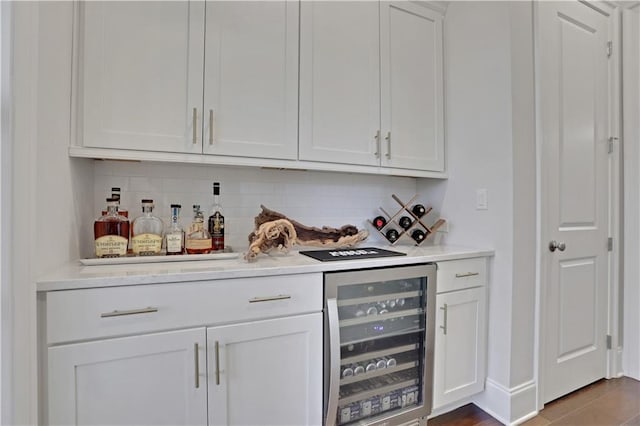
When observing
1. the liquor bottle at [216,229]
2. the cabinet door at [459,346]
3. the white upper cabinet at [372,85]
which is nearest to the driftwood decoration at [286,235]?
the liquor bottle at [216,229]

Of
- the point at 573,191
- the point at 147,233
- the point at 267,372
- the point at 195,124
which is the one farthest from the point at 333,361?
the point at 573,191

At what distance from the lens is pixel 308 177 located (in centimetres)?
209

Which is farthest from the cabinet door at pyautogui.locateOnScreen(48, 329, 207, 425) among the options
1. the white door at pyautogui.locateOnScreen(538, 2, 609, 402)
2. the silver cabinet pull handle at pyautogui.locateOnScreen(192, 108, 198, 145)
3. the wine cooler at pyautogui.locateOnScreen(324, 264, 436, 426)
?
the white door at pyautogui.locateOnScreen(538, 2, 609, 402)

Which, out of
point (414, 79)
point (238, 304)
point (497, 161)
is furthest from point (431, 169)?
point (238, 304)

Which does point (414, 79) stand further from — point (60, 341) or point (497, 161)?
point (60, 341)

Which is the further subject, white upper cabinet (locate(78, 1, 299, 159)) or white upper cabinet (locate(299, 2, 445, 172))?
white upper cabinet (locate(299, 2, 445, 172))

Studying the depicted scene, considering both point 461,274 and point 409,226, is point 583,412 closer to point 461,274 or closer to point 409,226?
point 461,274

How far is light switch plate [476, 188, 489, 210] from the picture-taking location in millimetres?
1896

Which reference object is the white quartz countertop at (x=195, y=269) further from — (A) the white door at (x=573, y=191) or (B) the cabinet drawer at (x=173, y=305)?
(A) the white door at (x=573, y=191)

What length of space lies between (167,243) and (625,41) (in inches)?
133

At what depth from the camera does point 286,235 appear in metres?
1.56

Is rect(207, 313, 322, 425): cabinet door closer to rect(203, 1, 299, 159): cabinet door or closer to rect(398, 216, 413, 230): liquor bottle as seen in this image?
rect(203, 1, 299, 159): cabinet door

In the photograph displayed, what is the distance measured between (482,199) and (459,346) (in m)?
0.88

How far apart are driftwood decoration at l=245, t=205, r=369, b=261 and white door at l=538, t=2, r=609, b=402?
1217mm
